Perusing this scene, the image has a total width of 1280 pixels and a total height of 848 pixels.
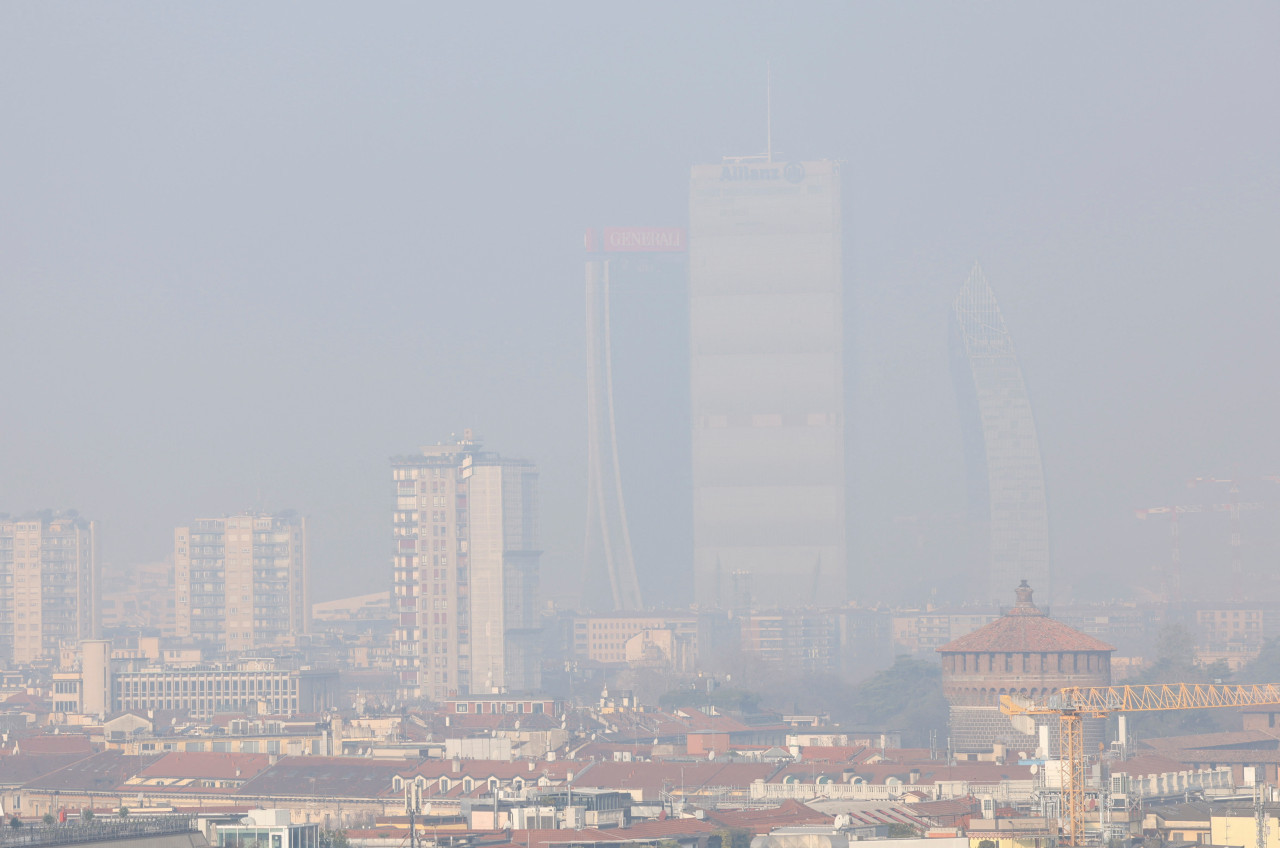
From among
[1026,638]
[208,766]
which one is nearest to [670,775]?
[208,766]

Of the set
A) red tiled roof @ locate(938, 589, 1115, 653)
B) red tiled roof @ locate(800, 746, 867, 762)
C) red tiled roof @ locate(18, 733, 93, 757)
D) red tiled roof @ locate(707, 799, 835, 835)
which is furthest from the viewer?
red tiled roof @ locate(938, 589, 1115, 653)

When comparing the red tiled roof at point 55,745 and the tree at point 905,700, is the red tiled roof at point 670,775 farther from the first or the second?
the tree at point 905,700

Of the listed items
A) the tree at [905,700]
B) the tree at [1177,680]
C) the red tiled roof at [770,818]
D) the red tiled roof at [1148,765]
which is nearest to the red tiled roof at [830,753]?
the red tiled roof at [1148,765]

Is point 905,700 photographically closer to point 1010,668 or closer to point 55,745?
point 1010,668

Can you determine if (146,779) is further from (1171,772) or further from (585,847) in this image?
(585,847)

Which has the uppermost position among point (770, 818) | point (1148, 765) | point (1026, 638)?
point (1026, 638)

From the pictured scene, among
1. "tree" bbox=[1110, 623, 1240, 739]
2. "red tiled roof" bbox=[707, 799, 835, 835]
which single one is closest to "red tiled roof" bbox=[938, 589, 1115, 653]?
"tree" bbox=[1110, 623, 1240, 739]

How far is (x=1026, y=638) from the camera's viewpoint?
4722 inches

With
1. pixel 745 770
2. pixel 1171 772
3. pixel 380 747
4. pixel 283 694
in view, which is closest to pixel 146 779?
pixel 380 747

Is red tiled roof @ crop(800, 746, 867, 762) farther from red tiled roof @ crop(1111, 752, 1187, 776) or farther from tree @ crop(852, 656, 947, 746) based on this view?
tree @ crop(852, 656, 947, 746)

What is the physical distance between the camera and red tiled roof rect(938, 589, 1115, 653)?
392 ft

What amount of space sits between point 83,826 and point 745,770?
171 ft

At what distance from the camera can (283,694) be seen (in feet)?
575

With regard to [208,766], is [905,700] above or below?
above
